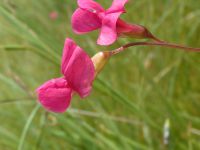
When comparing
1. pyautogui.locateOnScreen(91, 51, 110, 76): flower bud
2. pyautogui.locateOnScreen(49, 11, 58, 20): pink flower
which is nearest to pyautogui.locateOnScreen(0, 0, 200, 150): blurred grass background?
pyautogui.locateOnScreen(49, 11, 58, 20): pink flower

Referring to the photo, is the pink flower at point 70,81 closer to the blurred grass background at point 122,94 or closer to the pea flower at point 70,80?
the pea flower at point 70,80

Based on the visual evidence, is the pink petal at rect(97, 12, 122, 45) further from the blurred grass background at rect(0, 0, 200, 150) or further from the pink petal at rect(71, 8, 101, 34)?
the blurred grass background at rect(0, 0, 200, 150)

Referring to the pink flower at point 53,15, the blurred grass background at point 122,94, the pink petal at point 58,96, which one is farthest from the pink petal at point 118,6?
the pink flower at point 53,15

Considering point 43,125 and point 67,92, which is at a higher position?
point 67,92

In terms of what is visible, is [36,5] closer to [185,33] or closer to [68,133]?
[185,33]

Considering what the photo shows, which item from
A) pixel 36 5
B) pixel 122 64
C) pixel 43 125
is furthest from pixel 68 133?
pixel 36 5

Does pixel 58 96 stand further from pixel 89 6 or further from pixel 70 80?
pixel 89 6
